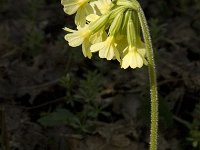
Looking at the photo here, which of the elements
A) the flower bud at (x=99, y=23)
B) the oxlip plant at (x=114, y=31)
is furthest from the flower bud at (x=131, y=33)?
the flower bud at (x=99, y=23)

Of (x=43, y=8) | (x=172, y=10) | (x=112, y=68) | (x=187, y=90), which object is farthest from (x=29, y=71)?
(x=172, y=10)

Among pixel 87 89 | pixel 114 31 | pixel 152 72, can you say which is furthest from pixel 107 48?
pixel 87 89

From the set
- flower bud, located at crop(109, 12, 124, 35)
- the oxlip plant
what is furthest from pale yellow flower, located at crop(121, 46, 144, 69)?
flower bud, located at crop(109, 12, 124, 35)

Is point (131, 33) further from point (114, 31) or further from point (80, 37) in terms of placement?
point (80, 37)

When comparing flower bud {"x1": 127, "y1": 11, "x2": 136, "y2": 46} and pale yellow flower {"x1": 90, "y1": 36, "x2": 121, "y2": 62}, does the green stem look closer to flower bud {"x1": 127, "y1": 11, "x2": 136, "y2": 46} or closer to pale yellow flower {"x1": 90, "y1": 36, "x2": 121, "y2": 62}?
flower bud {"x1": 127, "y1": 11, "x2": 136, "y2": 46}

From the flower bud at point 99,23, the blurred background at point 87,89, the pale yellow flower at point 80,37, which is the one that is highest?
the flower bud at point 99,23

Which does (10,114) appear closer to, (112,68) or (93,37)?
(112,68)

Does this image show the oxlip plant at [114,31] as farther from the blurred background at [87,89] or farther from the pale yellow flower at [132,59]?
the blurred background at [87,89]
